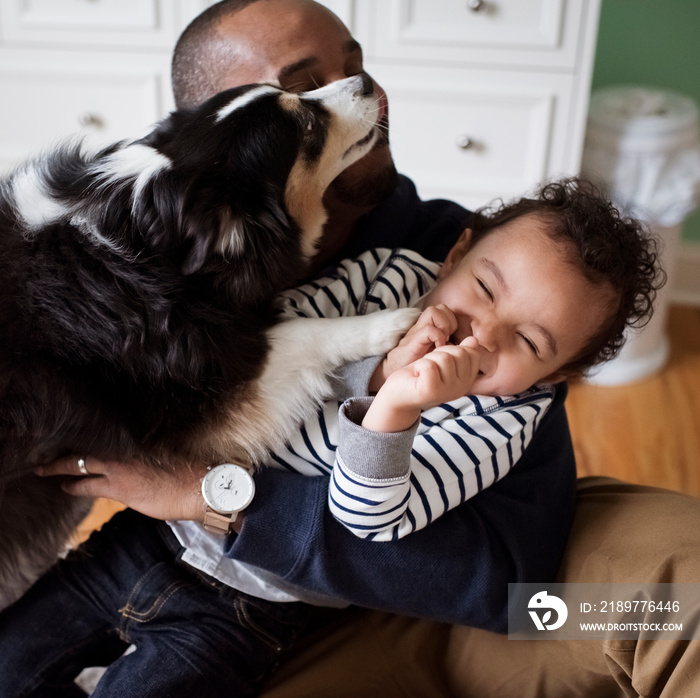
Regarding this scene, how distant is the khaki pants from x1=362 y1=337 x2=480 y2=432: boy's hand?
0.36 m

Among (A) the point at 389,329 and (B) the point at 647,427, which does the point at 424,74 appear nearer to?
(B) the point at 647,427

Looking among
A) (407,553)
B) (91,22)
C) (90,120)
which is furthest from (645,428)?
(91,22)

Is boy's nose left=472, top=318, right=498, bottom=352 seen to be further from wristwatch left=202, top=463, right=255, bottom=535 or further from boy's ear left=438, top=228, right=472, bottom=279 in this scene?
wristwatch left=202, top=463, right=255, bottom=535

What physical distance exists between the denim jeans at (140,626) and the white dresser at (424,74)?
163cm

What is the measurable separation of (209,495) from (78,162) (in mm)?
526

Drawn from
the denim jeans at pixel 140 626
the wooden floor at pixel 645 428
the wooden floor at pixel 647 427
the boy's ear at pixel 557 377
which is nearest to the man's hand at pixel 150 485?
the denim jeans at pixel 140 626

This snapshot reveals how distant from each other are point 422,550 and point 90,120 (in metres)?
2.07

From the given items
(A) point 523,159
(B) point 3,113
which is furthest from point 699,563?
(B) point 3,113

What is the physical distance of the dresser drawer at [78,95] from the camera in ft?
8.09

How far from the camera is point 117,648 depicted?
4.34ft

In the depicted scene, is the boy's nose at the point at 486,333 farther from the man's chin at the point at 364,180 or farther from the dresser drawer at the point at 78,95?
the dresser drawer at the point at 78,95

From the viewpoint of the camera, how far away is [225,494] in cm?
108

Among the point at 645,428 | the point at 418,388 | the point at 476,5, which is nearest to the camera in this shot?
the point at 418,388

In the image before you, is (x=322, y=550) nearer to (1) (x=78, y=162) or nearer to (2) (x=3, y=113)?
(1) (x=78, y=162)
